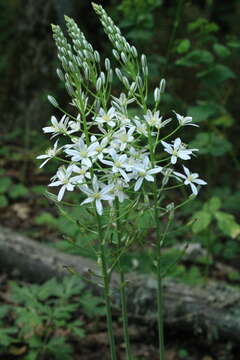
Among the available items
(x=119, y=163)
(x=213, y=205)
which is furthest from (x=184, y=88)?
(x=119, y=163)

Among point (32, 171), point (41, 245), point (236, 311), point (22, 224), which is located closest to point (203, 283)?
point (236, 311)

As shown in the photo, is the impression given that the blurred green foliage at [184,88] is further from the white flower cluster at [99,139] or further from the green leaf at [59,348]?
the white flower cluster at [99,139]

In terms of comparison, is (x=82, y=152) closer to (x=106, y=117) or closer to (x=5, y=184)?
(x=106, y=117)

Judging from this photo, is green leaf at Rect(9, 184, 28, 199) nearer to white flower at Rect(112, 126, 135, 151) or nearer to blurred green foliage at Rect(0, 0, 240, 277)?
blurred green foliage at Rect(0, 0, 240, 277)

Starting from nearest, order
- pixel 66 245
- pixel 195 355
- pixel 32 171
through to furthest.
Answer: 1. pixel 195 355
2. pixel 66 245
3. pixel 32 171

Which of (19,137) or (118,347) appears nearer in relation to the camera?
(118,347)

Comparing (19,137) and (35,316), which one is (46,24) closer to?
(19,137)
